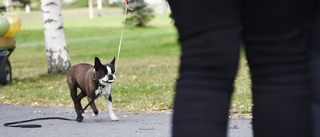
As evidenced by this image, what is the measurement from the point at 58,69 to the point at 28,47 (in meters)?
16.3

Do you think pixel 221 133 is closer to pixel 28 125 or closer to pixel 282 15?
pixel 282 15

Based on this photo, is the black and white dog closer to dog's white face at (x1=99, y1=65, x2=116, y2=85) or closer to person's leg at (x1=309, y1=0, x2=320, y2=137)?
dog's white face at (x1=99, y1=65, x2=116, y2=85)

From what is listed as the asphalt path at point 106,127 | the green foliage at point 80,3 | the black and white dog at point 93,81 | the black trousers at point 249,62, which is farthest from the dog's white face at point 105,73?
the green foliage at point 80,3

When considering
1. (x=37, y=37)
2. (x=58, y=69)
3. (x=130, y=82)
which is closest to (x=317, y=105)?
(x=130, y=82)

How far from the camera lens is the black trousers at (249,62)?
1.99 meters

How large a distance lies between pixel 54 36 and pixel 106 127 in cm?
810

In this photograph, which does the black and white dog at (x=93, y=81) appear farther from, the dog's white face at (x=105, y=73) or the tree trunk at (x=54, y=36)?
the tree trunk at (x=54, y=36)

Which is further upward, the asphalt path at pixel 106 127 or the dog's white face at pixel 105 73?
the dog's white face at pixel 105 73

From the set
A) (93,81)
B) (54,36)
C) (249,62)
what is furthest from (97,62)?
(54,36)

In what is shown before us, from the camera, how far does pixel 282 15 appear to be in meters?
2.02

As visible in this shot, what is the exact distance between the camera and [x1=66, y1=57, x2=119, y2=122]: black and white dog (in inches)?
267

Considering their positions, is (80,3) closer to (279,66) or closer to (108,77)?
(108,77)

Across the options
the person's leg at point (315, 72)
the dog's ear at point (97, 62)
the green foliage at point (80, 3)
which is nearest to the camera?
the person's leg at point (315, 72)

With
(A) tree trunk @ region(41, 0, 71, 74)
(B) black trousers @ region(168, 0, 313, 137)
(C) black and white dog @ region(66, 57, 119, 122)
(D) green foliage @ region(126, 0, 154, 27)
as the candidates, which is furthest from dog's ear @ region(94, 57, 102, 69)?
(D) green foliage @ region(126, 0, 154, 27)
